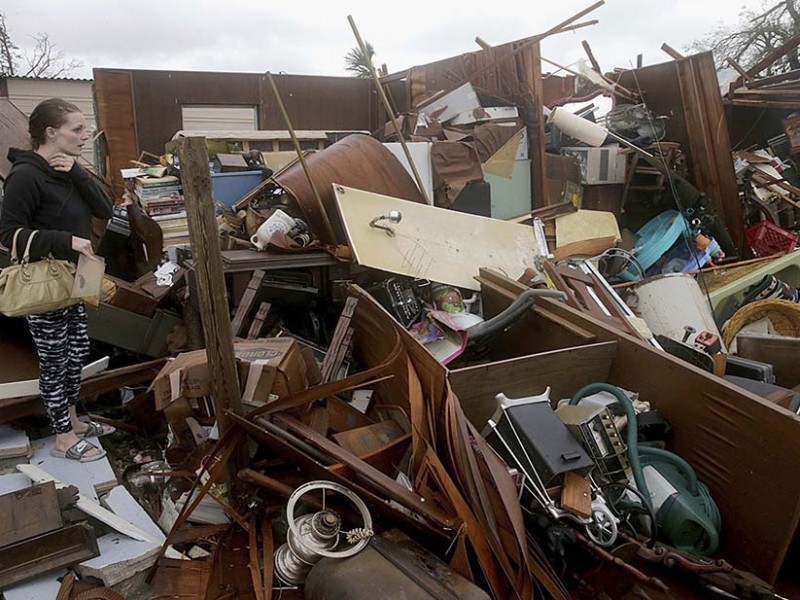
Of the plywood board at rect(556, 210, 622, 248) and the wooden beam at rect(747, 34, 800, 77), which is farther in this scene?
the wooden beam at rect(747, 34, 800, 77)

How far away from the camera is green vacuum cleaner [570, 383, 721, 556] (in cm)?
216

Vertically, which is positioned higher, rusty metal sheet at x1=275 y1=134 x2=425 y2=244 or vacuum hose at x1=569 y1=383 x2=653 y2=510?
rusty metal sheet at x1=275 y1=134 x2=425 y2=244

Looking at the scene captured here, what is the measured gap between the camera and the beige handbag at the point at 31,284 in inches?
96.6

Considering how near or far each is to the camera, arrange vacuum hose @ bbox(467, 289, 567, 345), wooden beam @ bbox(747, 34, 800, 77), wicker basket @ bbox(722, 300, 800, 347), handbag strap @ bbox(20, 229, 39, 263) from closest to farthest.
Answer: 1. handbag strap @ bbox(20, 229, 39, 263)
2. vacuum hose @ bbox(467, 289, 567, 345)
3. wicker basket @ bbox(722, 300, 800, 347)
4. wooden beam @ bbox(747, 34, 800, 77)

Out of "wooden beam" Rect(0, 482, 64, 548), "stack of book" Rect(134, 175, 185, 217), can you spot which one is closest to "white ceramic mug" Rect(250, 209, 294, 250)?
"stack of book" Rect(134, 175, 185, 217)

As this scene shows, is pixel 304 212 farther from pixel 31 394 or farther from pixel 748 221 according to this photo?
pixel 748 221

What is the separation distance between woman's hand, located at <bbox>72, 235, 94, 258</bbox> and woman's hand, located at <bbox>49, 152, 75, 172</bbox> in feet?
0.95

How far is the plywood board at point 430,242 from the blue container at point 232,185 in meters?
1.39

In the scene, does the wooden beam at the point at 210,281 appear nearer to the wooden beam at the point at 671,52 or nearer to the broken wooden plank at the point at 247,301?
the broken wooden plank at the point at 247,301

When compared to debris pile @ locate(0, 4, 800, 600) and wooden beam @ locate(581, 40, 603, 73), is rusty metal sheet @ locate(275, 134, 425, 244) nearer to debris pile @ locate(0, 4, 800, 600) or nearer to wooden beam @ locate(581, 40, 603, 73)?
debris pile @ locate(0, 4, 800, 600)

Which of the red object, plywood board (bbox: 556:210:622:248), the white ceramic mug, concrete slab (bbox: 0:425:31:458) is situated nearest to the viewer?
concrete slab (bbox: 0:425:31:458)

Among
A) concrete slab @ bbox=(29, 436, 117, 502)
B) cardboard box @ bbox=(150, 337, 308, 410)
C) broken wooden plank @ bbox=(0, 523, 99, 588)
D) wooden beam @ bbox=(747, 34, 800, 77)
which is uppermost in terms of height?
wooden beam @ bbox=(747, 34, 800, 77)

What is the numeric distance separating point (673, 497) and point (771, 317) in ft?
6.99

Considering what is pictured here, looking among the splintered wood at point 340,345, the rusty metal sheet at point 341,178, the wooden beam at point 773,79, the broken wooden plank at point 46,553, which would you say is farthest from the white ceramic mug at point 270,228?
the wooden beam at point 773,79
